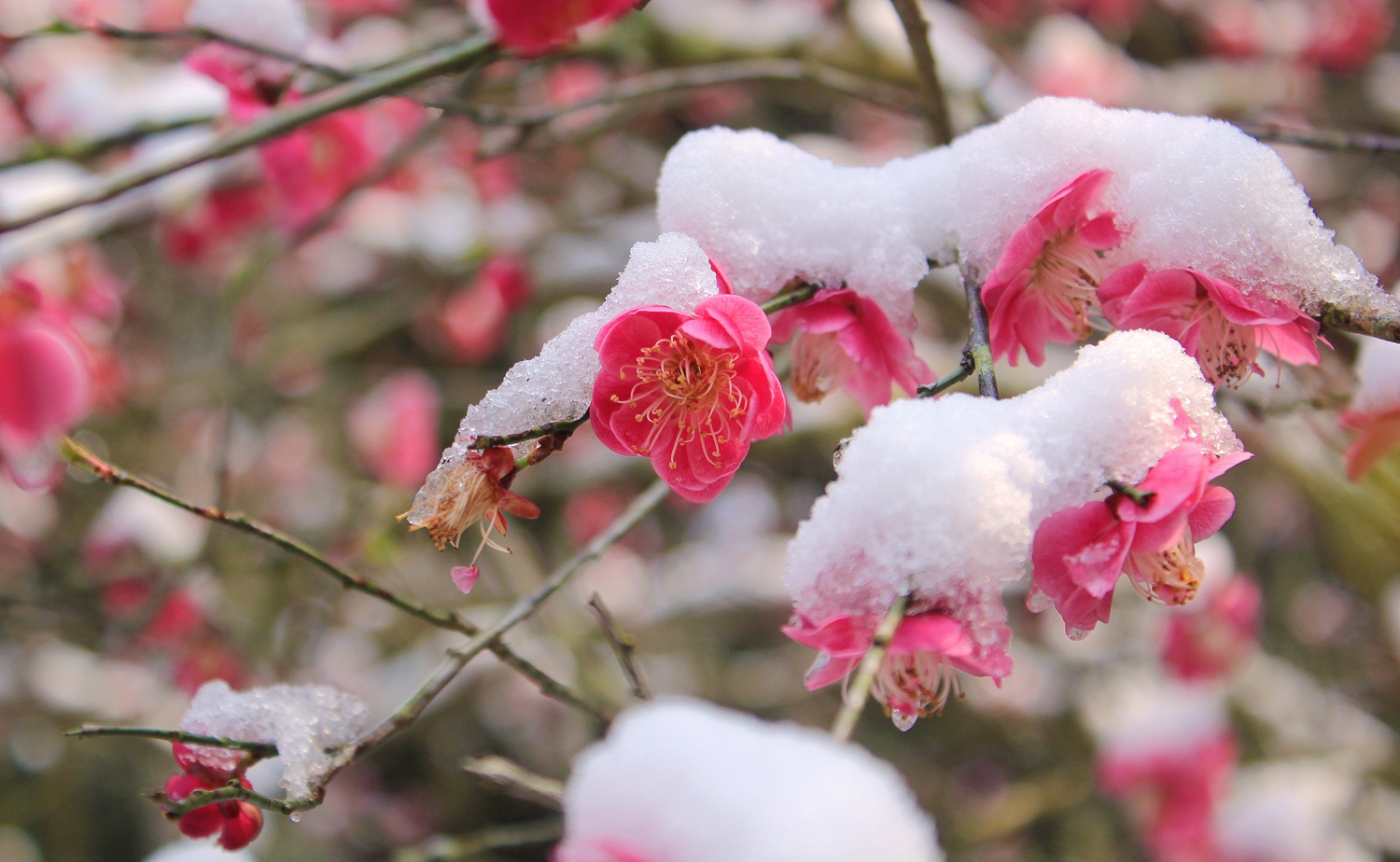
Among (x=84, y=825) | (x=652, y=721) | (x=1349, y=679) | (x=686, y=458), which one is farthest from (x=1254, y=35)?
(x=84, y=825)

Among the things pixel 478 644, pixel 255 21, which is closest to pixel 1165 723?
pixel 478 644

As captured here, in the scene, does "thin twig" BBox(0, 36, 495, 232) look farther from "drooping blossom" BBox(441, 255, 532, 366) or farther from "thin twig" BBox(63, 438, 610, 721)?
"drooping blossom" BBox(441, 255, 532, 366)

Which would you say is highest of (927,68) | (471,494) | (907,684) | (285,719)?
(927,68)

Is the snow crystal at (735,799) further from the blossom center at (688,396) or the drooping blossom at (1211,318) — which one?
the drooping blossom at (1211,318)

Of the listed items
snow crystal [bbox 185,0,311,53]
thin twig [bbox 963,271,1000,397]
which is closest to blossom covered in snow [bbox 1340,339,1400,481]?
thin twig [bbox 963,271,1000,397]

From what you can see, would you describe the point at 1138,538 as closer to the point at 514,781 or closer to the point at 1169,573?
the point at 1169,573

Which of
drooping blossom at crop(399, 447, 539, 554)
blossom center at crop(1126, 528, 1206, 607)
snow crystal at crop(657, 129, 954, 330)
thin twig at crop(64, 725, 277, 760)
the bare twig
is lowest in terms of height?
the bare twig

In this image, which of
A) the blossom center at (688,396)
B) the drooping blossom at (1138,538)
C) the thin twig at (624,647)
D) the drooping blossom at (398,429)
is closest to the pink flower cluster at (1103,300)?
the drooping blossom at (1138,538)
